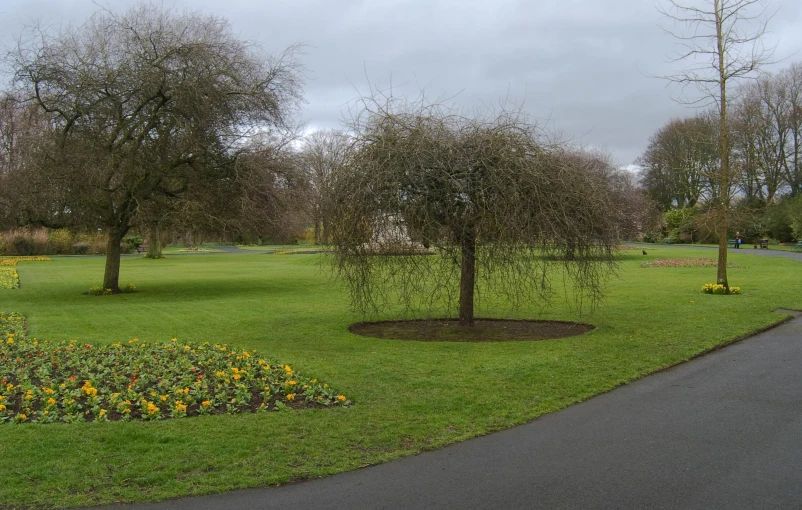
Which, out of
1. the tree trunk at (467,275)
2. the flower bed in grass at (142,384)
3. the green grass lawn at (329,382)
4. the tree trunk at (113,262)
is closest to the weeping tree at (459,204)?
the tree trunk at (467,275)

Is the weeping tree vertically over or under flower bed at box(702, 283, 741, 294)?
over

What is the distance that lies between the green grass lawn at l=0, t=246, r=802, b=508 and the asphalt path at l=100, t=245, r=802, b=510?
0.29 meters

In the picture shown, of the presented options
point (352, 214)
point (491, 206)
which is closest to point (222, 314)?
point (352, 214)

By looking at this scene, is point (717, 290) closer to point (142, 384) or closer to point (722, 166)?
point (722, 166)

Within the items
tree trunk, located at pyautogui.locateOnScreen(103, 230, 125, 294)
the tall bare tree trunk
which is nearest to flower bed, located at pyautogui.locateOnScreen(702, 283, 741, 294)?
the tall bare tree trunk

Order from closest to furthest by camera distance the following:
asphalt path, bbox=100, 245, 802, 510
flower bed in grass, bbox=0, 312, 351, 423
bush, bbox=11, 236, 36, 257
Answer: asphalt path, bbox=100, 245, 802, 510
flower bed in grass, bbox=0, 312, 351, 423
bush, bbox=11, 236, 36, 257

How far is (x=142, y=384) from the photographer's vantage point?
24.5 feet

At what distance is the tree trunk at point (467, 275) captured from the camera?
10789 mm

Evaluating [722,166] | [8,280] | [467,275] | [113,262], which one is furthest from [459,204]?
[8,280]

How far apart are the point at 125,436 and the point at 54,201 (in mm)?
16637

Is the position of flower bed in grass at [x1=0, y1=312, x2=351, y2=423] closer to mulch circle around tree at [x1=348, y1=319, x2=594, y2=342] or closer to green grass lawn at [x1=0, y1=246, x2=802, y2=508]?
green grass lawn at [x1=0, y1=246, x2=802, y2=508]

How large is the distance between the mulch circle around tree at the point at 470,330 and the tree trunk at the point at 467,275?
0.25 m

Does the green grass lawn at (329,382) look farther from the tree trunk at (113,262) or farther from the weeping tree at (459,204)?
the tree trunk at (113,262)

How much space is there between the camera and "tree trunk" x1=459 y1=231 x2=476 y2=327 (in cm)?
1079
